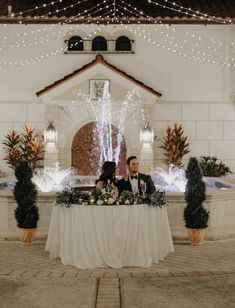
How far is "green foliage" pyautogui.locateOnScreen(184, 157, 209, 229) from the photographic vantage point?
10.6m

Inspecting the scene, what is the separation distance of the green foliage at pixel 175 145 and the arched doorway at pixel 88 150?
177 cm

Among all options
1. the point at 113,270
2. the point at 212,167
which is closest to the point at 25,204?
the point at 113,270

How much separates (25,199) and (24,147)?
920 cm

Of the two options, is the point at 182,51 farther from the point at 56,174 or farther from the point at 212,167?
the point at 56,174

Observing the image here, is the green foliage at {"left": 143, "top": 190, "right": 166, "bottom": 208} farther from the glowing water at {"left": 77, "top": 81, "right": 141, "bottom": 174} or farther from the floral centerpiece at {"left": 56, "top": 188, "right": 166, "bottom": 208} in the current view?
the glowing water at {"left": 77, "top": 81, "right": 141, "bottom": 174}

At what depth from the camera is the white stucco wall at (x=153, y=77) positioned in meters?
19.7

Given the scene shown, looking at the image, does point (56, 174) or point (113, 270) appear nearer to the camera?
point (113, 270)

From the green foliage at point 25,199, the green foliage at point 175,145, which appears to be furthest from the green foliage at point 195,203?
the green foliage at point 175,145

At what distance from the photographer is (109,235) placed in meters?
8.64

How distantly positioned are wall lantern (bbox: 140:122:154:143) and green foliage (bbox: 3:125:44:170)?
12.5 feet

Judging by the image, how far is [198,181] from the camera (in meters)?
10.7

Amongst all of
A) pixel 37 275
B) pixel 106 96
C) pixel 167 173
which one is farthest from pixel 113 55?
pixel 37 275

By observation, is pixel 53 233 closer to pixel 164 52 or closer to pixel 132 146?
pixel 132 146

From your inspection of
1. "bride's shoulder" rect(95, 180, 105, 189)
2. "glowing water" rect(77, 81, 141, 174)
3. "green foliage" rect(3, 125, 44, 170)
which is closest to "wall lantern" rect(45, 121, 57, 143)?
"green foliage" rect(3, 125, 44, 170)
